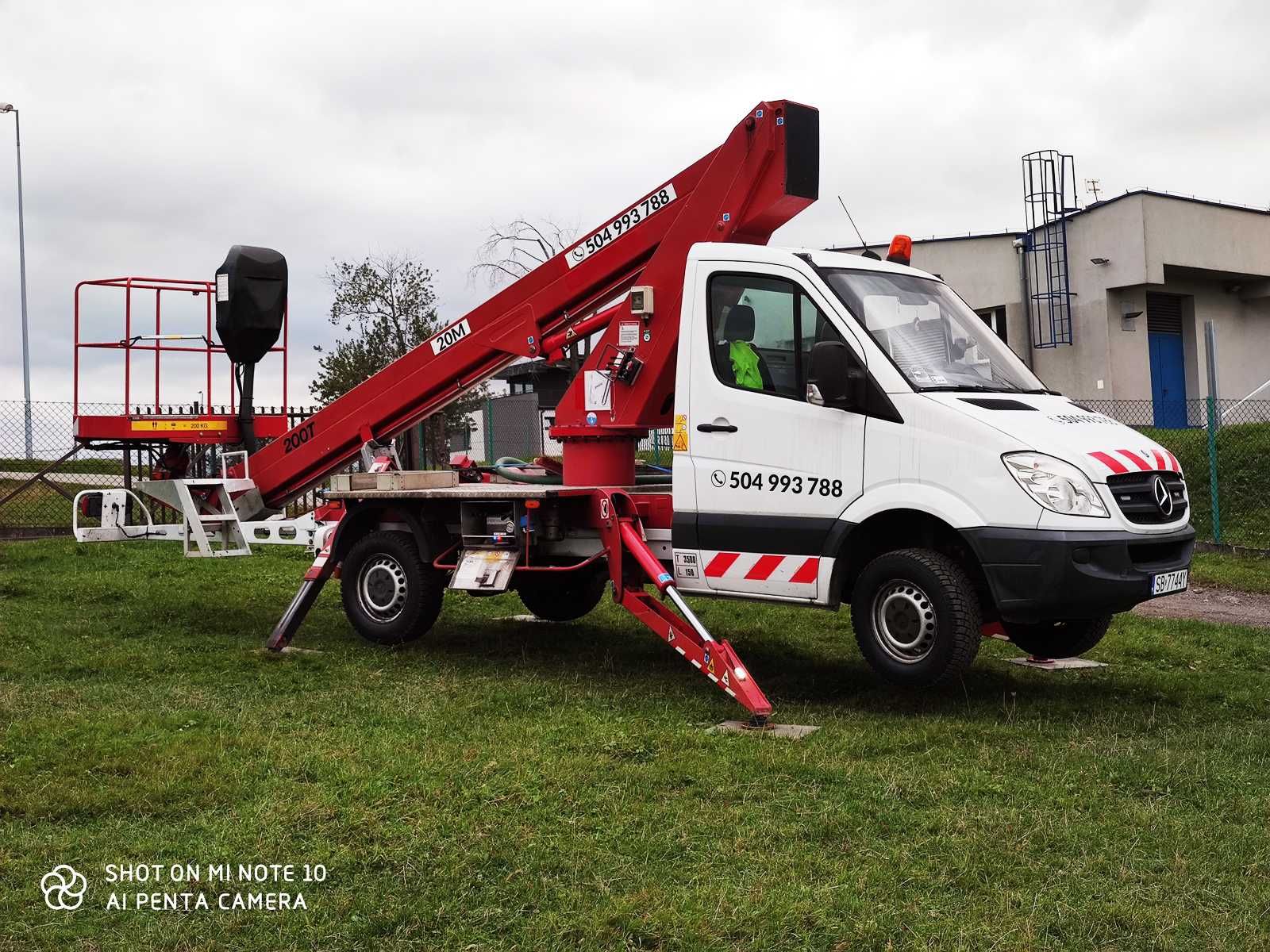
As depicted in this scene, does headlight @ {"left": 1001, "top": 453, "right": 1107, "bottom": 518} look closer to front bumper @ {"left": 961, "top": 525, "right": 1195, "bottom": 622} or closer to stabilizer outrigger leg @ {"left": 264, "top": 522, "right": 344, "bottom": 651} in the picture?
front bumper @ {"left": 961, "top": 525, "right": 1195, "bottom": 622}

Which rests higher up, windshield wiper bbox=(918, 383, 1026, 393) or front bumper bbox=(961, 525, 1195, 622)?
windshield wiper bbox=(918, 383, 1026, 393)

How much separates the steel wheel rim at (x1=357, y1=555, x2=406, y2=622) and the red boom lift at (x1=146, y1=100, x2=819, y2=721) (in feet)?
0.05

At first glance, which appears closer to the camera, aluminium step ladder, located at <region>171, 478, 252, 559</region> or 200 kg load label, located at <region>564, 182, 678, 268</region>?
200 kg load label, located at <region>564, 182, 678, 268</region>

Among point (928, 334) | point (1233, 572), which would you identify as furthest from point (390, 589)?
point (1233, 572)

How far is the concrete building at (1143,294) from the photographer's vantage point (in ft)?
85.8

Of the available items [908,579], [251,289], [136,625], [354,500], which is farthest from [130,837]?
[251,289]

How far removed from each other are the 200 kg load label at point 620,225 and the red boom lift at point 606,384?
0.01 meters

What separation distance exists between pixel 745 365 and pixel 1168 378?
23.6 metres

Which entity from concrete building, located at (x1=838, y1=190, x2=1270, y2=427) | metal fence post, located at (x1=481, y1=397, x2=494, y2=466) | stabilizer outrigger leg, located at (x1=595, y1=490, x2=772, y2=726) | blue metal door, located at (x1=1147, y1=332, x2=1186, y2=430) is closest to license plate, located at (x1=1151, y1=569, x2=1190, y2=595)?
stabilizer outrigger leg, located at (x1=595, y1=490, x2=772, y2=726)

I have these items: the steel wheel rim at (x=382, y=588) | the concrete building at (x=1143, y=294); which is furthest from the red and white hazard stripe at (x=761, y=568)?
the concrete building at (x=1143, y=294)

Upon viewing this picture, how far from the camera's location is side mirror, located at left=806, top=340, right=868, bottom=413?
7.20 m

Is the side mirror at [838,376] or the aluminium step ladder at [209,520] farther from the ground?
the side mirror at [838,376]

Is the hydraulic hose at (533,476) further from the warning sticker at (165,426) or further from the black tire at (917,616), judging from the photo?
the warning sticker at (165,426)

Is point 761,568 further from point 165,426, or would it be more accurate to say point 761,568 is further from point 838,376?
point 165,426
